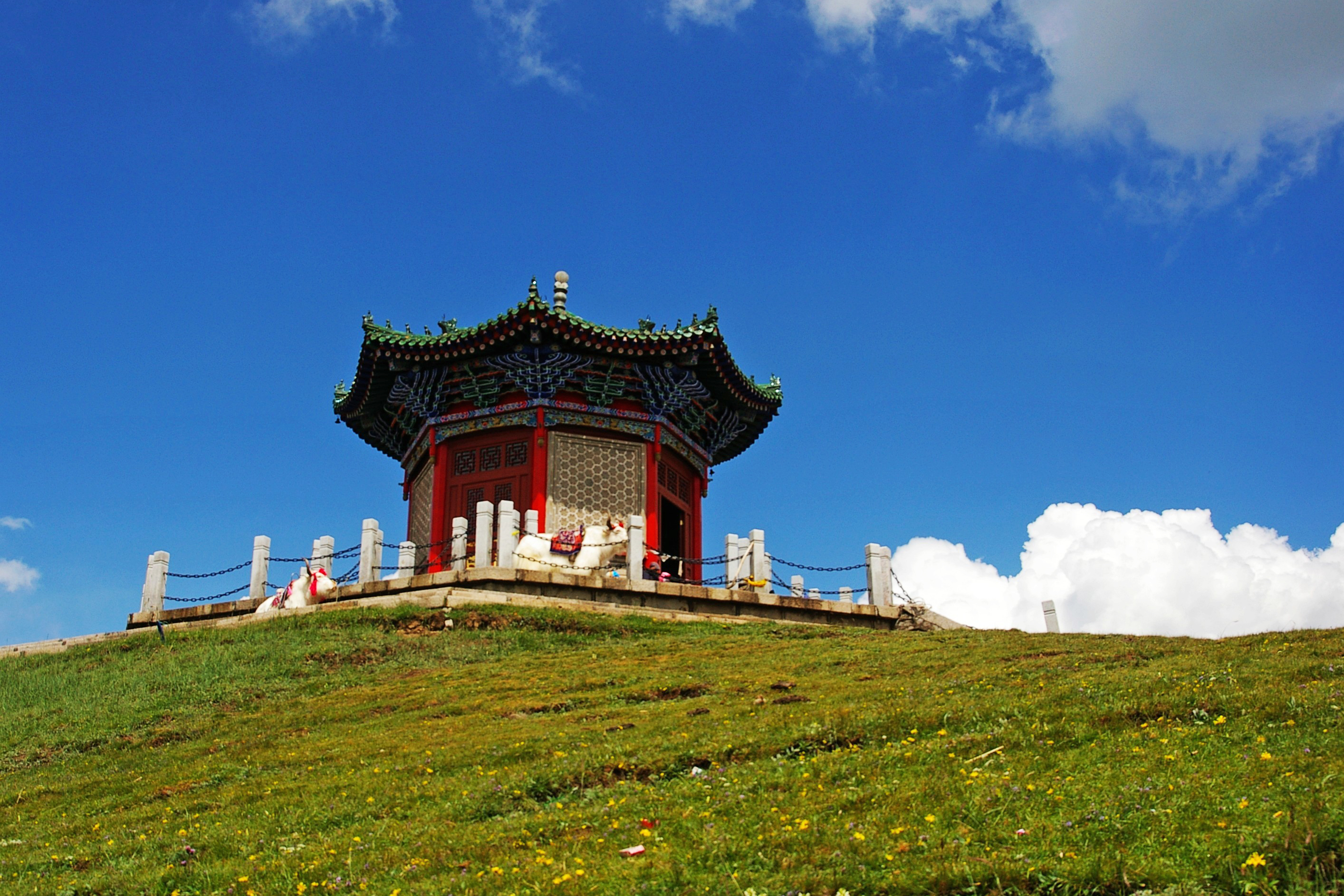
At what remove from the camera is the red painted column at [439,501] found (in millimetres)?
31031

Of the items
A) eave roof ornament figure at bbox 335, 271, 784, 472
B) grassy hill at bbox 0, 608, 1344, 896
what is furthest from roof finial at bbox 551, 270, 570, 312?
grassy hill at bbox 0, 608, 1344, 896

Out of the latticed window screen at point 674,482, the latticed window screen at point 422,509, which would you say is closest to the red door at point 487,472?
the latticed window screen at point 422,509

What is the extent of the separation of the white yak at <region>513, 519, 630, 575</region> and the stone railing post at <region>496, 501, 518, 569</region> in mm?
609

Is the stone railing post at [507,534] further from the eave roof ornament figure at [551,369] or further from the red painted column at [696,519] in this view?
the red painted column at [696,519]

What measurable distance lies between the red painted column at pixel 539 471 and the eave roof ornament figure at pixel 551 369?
437mm

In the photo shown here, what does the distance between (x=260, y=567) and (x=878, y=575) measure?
13524 mm

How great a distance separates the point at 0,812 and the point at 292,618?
1047 centimetres

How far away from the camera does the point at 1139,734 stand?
10.8 metres

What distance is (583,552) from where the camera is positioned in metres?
27.3

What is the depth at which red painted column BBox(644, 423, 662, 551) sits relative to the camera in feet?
101

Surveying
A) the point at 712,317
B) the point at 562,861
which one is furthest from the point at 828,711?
the point at 712,317

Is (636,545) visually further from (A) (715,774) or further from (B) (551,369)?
(A) (715,774)

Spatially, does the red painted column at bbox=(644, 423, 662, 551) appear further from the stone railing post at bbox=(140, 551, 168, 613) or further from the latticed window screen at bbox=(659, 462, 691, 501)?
the stone railing post at bbox=(140, 551, 168, 613)

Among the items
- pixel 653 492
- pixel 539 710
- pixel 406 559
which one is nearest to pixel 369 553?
pixel 406 559
